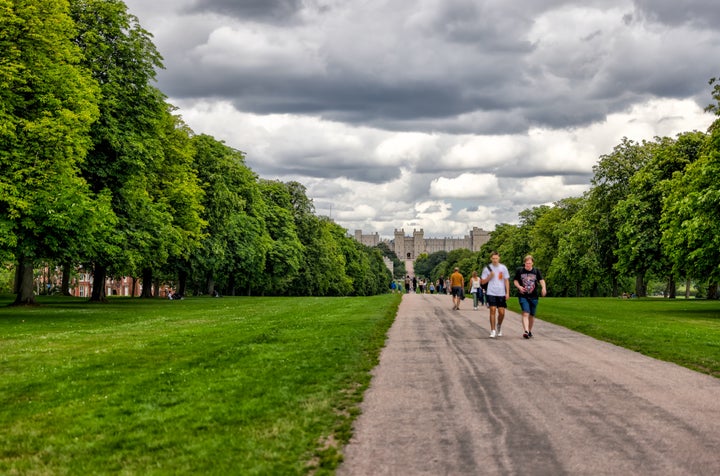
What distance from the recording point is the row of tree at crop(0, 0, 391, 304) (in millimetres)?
26031

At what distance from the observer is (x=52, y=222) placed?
25.6m

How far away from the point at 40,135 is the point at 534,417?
78.1 ft

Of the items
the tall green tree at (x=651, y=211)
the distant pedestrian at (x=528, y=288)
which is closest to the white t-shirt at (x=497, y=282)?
the distant pedestrian at (x=528, y=288)

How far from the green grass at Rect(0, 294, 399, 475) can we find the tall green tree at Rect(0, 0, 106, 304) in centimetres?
856

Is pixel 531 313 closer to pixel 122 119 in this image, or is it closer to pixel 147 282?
pixel 122 119

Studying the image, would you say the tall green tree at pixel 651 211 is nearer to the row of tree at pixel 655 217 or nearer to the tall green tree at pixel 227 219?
A: the row of tree at pixel 655 217

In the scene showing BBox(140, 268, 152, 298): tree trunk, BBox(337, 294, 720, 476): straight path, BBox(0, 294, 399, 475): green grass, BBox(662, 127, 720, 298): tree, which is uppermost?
BBox(662, 127, 720, 298): tree

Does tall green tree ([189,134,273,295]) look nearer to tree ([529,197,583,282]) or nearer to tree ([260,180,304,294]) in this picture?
tree ([260,180,304,294])

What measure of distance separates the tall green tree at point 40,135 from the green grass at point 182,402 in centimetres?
856

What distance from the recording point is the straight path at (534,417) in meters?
6.36

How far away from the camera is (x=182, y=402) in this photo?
30.4 ft

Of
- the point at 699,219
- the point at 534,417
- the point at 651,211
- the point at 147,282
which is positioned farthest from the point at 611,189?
the point at 534,417

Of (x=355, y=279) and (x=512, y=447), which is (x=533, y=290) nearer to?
(x=512, y=447)

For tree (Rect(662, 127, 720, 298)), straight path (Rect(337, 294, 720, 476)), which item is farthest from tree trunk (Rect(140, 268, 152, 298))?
straight path (Rect(337, 294, 720, 476))
